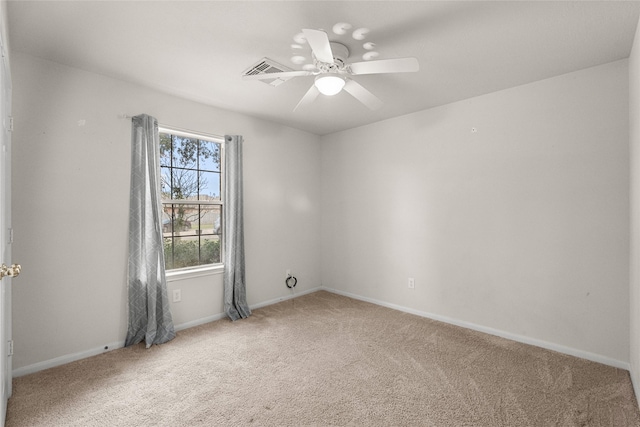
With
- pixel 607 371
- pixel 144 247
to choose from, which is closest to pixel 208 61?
pixel 144 247

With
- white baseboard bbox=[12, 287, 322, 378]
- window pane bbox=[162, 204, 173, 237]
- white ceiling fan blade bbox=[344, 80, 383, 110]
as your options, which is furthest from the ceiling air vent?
white baseboard bbox=[12, 287, 322, 378]

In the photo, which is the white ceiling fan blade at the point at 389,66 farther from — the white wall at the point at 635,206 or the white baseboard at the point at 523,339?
the white baseboard at the point at 523,339

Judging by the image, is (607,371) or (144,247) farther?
(144,247)

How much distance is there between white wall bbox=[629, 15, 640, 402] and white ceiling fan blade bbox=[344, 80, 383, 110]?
1.67 metres

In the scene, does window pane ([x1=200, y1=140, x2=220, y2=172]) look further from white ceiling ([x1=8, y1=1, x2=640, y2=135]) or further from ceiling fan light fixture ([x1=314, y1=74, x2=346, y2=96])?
ceiling fan light fixture ([x1=314, y1=74, x2=346, y2=96])

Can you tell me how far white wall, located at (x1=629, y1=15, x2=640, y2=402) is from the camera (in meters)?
2.04

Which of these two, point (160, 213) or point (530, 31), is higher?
point (530, 31)

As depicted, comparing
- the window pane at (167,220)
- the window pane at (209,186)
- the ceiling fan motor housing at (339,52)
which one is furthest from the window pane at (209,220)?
the ceiling fan motor housing at (339,52)

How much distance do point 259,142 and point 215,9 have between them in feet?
7.10

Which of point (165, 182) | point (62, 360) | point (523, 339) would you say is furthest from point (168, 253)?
point (523, 339)

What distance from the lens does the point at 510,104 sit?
3014mm

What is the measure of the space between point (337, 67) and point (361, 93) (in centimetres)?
→ 35

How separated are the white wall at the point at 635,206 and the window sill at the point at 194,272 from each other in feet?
11.8

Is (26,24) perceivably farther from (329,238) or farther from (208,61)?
(329,238)
